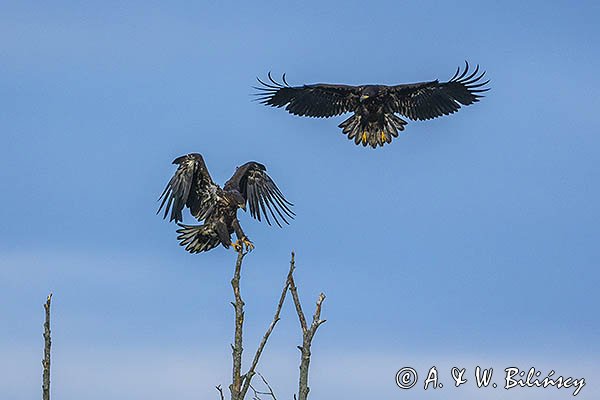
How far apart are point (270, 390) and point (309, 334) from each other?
1.24m

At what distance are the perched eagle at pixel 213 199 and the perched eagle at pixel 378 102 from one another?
16.9 ft

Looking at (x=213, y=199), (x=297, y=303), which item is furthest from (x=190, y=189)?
(x=297, y=303)

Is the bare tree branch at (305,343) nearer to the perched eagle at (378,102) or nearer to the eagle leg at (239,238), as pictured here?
the eagle leg at (239,238)

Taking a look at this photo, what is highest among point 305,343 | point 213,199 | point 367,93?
point 367,93

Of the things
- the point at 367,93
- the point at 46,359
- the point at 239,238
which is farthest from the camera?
the point at 367,93

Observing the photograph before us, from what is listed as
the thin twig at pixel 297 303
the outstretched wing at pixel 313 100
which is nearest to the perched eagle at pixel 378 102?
the outstretched wing at pixel 313 100

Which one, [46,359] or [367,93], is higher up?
[367,93]

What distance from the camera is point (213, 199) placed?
18.4 metres

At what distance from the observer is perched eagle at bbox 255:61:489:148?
24.0 m

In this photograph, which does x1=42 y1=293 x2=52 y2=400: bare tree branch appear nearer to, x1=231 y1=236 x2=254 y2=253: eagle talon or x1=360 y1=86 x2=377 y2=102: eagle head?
x1=231 y1=236 x2=254 y2=253: eagle talon

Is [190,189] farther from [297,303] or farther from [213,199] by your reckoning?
[297,303]

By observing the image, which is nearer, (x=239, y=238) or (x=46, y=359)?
(x=46, y=359)

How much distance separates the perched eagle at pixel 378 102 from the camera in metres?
24.0

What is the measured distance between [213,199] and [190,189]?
2.25 ft
